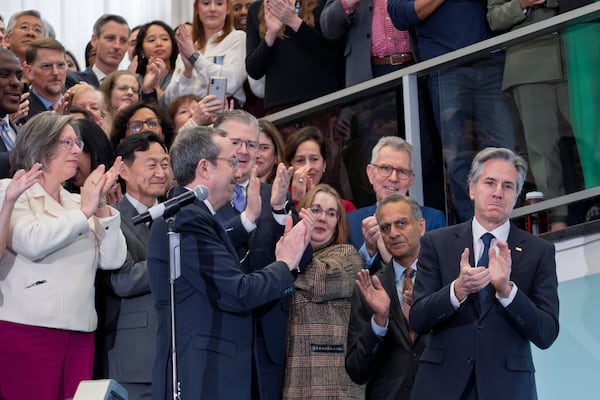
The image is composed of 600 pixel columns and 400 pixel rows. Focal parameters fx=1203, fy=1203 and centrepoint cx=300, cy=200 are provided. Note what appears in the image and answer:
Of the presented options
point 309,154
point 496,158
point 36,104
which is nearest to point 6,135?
point 36,104

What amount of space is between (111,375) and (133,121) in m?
1.66

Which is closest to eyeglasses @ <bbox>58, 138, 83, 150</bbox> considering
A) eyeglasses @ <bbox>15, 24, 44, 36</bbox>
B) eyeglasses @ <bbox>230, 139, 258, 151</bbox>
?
eyeglasses @ <bbox>230, 139, 258, 151</bbox>

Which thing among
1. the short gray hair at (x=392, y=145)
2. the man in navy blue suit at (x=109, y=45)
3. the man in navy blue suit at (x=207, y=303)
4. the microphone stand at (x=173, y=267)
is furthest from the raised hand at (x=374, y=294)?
the man in navy blue suit at (x=109, y=45)

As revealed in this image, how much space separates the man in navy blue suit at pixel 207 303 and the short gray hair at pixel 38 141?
0.83 meters

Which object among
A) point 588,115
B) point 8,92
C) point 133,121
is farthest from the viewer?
point 133,121

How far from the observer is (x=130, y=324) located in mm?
4922

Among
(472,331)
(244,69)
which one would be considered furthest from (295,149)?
(472,331)

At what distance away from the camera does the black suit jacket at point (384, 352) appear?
15.7 ft

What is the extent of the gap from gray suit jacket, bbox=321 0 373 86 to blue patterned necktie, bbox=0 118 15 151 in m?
1.75

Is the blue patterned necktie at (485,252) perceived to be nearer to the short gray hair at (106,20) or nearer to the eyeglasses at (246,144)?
the eyeglasses at (246,144)

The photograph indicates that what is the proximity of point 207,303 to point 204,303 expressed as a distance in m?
0.01

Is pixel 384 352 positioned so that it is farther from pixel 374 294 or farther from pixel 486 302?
pixel 486 302

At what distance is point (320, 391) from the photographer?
4.80 m

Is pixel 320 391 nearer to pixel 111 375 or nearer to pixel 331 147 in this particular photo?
pixel 111 375
